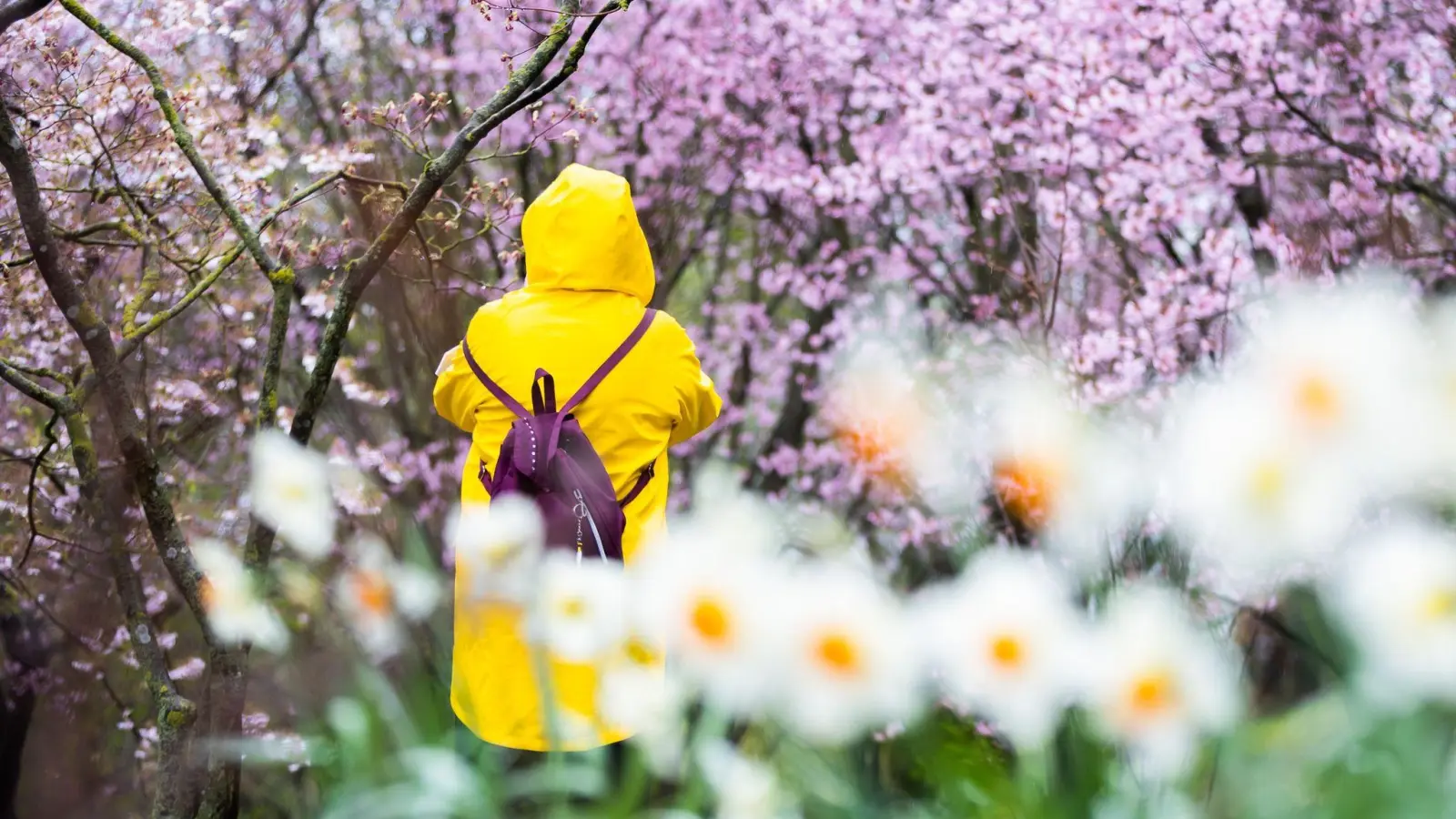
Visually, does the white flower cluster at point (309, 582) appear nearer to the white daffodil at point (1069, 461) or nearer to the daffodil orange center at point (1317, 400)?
the white daffodil at point (1069, 461)

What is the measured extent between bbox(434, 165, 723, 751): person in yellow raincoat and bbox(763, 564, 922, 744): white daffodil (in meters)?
1.23

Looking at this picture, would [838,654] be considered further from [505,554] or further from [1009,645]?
[505,554]

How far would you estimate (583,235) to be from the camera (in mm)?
2113

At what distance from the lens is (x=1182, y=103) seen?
12.7ft

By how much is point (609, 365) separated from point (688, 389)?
20cm

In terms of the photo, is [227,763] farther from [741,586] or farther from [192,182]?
[741,586]

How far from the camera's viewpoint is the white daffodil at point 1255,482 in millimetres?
711

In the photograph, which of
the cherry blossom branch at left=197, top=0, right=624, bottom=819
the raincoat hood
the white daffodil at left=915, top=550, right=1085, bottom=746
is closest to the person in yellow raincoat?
the raincoat hood

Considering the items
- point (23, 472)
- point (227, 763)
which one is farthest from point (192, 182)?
point (227, 763)

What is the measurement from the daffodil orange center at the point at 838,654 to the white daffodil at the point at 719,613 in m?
0.04

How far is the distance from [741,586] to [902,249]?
158 inches

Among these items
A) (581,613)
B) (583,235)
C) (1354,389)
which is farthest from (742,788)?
(583,235)

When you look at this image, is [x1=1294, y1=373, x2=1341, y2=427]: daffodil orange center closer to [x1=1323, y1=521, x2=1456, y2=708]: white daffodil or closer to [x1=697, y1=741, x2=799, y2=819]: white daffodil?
[x1=1323, y1=521, x2=1456, y2=708]: white daffodil

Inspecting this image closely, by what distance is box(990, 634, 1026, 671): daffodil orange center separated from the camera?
2.68ft
